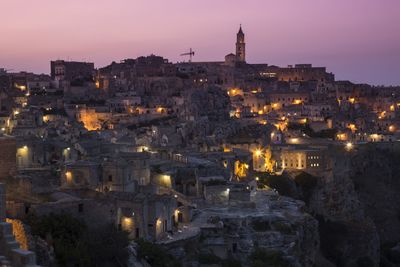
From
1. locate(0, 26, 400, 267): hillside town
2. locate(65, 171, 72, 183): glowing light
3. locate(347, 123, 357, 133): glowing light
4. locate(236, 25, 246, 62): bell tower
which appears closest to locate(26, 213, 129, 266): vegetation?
locate(0, 26, 400, 267): hillside town

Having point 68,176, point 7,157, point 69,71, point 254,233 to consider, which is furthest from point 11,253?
point 69,71

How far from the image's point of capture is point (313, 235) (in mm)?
37625

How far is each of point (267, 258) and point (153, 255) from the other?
8152 millimetres

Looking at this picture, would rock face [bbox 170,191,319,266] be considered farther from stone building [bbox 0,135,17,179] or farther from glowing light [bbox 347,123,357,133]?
glowing light [bbox 347,123,357,133]

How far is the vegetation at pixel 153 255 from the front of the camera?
23.9m

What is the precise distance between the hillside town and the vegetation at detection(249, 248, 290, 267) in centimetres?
7

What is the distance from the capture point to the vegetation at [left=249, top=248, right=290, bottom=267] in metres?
30.4

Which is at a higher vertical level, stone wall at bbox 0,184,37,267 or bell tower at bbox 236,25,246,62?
bell tower at bbox 236,25,246,62

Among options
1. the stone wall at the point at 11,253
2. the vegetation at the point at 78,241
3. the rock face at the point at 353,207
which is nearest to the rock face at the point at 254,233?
the vegetation at the point at 78,241

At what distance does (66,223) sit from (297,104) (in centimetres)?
6178

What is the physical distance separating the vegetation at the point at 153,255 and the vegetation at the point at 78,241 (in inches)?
56.8

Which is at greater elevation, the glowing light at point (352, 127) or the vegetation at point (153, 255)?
the glowing light at point (352, 127)

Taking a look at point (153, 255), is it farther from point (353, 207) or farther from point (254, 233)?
point (353, 207)

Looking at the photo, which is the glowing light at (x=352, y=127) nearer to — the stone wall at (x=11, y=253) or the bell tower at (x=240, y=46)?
the bell tower at (x=240, y=46)
